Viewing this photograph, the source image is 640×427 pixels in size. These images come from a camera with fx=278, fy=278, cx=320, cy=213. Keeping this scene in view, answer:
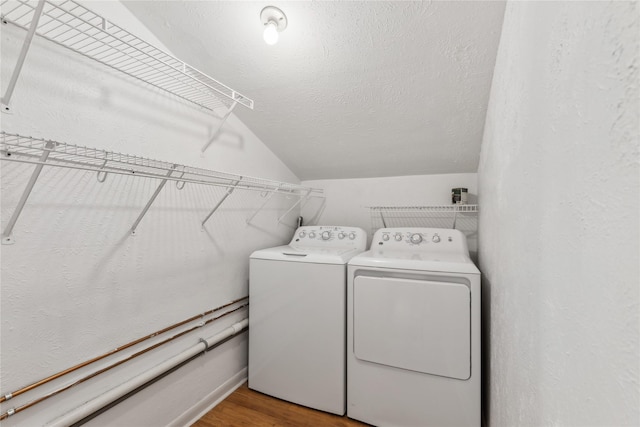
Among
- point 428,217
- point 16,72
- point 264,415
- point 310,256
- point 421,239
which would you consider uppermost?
point 16,72

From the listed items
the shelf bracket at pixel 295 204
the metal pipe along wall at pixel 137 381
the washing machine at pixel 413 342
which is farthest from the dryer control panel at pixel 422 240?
the metal pipe along wall at pixel 137 381

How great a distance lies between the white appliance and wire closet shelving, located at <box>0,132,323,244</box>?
1.86ft

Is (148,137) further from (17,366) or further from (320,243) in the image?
(320,243)

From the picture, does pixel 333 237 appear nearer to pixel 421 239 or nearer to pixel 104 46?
pixel 421 239

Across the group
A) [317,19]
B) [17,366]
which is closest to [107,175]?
[17,366]

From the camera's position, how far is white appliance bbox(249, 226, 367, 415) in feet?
6.00

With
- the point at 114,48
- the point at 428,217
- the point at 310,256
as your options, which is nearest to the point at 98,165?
the point at 114,48

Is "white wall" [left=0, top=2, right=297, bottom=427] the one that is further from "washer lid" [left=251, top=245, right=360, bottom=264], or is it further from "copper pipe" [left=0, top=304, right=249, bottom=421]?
"washer lid" [left=251, top=245, right=360, bottom=264]

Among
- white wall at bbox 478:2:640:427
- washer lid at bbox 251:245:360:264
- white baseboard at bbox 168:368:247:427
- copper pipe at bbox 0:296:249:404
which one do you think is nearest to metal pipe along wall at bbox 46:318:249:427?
copper pipe at bbox 0:296:249:404

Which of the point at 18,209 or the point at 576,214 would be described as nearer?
the point at 576,214

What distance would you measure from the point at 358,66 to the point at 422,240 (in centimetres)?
133

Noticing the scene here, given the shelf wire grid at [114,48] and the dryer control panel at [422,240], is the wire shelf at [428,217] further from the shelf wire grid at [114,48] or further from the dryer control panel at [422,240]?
the shelf wire grid at [114,48]

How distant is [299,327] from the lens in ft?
6.30

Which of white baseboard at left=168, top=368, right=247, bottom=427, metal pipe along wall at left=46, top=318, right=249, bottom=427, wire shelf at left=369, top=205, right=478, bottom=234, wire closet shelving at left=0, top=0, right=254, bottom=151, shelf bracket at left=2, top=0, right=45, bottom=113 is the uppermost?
wire closet shelving at left=0, top=0, right=254, bottom=151
